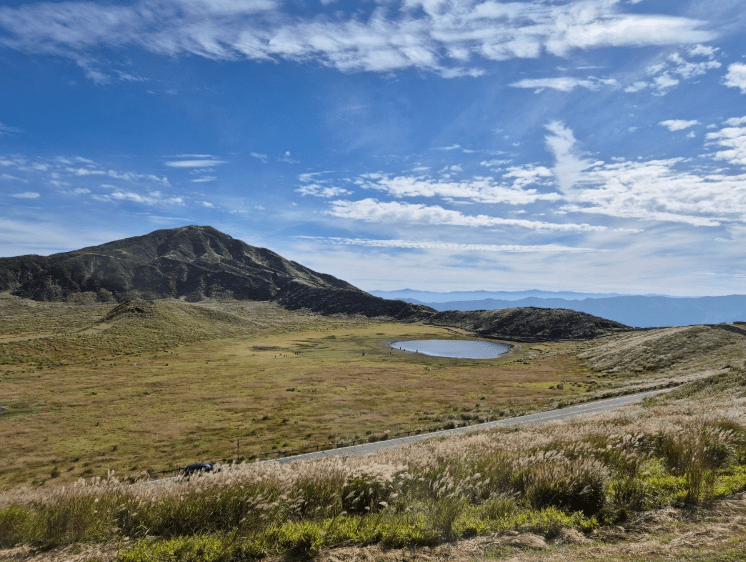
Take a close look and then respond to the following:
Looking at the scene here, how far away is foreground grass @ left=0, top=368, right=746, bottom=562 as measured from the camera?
6402 millimetres

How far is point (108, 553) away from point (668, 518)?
985 cm

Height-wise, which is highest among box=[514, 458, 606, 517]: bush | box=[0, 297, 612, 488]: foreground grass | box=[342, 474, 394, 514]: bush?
box=[514, 458, 606, 517]: bush

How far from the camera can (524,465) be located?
9.23 meters

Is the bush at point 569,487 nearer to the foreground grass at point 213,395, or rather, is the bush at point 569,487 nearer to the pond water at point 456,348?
the foreground grass at point 213,395

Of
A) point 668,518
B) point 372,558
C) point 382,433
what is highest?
point 668,518

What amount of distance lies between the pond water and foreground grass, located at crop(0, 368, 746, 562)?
10280cm

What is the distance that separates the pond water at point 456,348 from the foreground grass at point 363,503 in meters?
103

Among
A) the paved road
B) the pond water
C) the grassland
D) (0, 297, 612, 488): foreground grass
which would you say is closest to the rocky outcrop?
the pond water

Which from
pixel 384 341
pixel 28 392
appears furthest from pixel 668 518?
pixel 384 341

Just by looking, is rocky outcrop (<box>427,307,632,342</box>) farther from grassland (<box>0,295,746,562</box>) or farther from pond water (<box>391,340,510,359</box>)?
grassland (<box>0,295,746,562</box>)

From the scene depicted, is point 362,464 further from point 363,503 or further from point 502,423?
point 502,423

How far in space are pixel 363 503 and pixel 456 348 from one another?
418 ft

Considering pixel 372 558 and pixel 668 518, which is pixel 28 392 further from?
pixel 668 518

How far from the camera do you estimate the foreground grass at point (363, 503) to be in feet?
21.0
